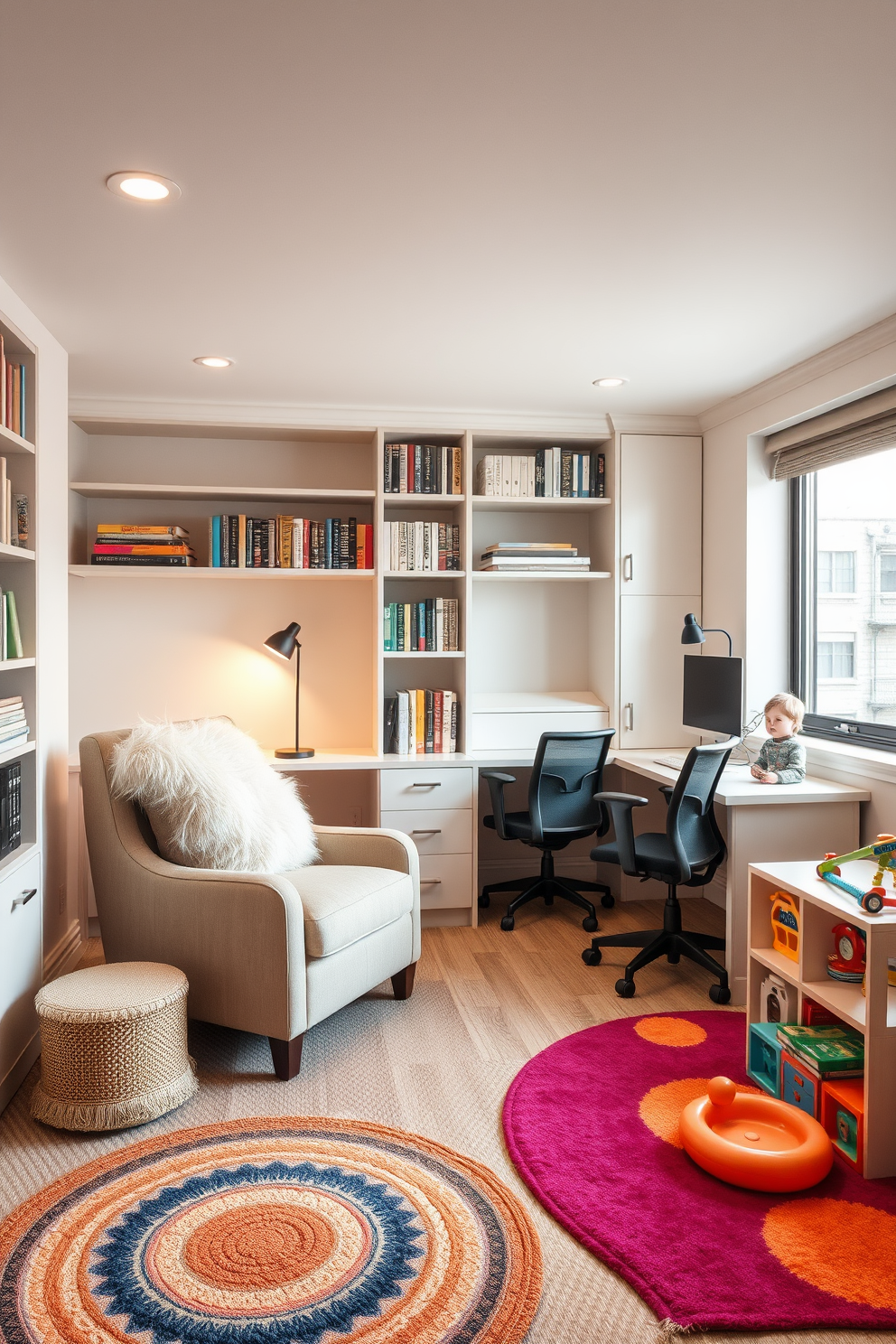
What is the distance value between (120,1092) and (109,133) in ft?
7.44

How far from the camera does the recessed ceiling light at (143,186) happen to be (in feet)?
7.21

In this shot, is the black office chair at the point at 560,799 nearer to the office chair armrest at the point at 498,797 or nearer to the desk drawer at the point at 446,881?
the office chair armrest at the point at 498,797

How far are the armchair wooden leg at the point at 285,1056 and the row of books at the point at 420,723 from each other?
1748mm

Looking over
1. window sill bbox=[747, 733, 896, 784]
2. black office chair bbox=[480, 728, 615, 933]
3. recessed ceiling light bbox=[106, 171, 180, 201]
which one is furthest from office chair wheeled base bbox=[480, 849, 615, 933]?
recessed ceiling light bbox=[106, 171, 180, 201]

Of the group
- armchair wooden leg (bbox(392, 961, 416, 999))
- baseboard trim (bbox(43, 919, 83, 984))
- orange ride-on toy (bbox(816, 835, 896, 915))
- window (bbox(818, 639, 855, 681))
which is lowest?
armchair wooden leg (bbox(392, 961, 416, 999))

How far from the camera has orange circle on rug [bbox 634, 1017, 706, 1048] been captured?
9.88 ft

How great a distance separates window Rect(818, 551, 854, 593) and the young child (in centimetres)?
58

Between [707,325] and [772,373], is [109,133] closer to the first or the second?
[707,325]

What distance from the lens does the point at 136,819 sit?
309 centimetres

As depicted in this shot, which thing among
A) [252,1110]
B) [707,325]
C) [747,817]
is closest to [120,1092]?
[252,1110]

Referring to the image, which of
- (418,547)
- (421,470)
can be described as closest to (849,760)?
(418,547)

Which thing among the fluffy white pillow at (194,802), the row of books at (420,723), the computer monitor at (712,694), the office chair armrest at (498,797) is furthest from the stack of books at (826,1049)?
the row of books at (420,723)

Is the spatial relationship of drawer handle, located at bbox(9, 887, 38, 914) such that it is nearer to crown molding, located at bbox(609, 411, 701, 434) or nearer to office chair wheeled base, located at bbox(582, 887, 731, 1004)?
office chair wheeled base, located at bbox(582, 887, 731, 1004)

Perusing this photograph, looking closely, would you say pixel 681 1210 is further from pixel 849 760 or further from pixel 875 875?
pixel 849 760
